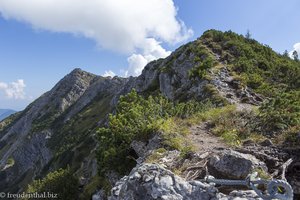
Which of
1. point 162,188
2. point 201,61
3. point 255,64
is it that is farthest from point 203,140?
point 255,64

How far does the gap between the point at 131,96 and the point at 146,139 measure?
10.3 m

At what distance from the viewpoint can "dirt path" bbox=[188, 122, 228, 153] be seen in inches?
580

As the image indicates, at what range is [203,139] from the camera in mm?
16516

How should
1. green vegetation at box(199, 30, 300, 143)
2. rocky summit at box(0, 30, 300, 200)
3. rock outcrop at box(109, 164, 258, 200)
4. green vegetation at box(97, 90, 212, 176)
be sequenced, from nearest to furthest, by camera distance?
rock outcrop at box(109, 164, 258, 200), rocky summit at box(0, 30, 300, 200), green vegetation at box(199, 30, 300, 143), green vegetation at box(97, 90, 212, 176)

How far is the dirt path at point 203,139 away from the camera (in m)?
14.7

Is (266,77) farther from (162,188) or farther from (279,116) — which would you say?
(162,188)

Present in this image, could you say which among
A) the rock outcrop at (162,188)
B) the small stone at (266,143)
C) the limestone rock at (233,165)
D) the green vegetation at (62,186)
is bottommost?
the green vegetation at (62,186)

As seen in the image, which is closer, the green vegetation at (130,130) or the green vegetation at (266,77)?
the green vegetation at (266,77)

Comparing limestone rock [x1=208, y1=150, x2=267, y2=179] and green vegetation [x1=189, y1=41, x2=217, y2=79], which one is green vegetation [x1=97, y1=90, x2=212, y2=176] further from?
green vegetation [x1=189, y1=41, x2=217, y2=79]

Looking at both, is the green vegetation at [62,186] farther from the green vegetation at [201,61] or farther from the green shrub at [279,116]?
the green vegetation at [201,61]

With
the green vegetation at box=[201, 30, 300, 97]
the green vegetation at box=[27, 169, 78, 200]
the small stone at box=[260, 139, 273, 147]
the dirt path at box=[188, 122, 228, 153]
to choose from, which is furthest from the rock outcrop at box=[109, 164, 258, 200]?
the green vegetation at box=[201, 30, 300, 97]

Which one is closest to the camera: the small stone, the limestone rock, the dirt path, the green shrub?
the limestone rock

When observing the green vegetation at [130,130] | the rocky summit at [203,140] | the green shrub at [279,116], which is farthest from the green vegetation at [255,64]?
the green vegetation at [130,130]

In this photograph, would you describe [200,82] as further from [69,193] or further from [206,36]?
[206,36]
